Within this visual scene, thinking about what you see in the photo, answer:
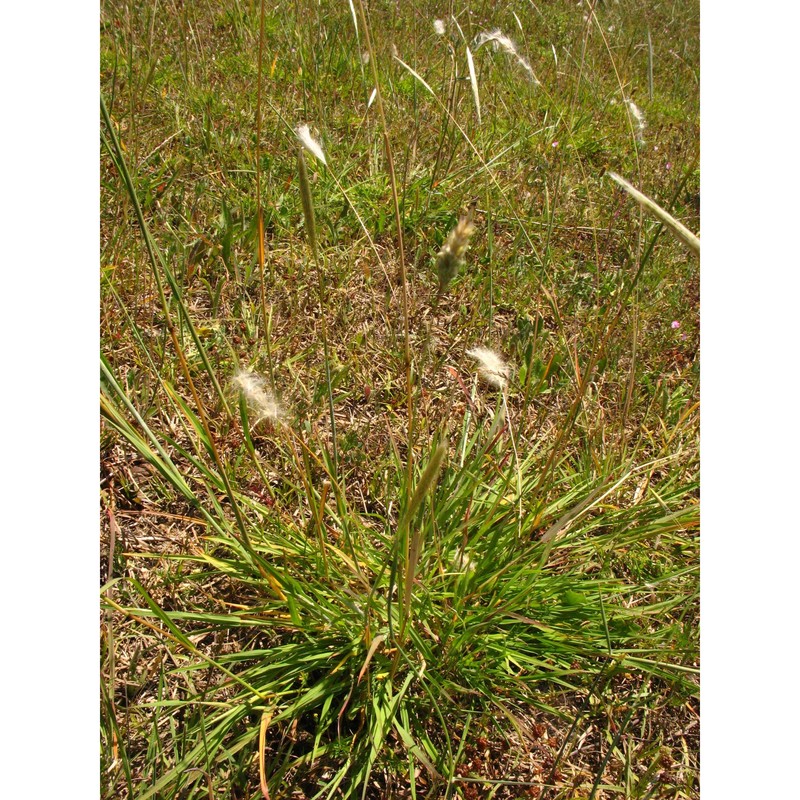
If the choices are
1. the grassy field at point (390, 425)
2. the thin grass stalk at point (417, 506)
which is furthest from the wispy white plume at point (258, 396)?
the thin grass stalk at point (417, 506)

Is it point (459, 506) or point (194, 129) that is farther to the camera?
point (194, 129)

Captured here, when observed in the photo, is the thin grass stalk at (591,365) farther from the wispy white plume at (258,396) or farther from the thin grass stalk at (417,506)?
the wispy white plume at (258,396)

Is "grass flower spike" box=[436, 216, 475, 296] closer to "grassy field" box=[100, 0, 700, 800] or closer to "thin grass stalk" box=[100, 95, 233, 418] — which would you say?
"grassy field" box=[100, 0, 700, 800]

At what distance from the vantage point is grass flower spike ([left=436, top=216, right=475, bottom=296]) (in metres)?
0.54

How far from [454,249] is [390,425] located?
841 mm

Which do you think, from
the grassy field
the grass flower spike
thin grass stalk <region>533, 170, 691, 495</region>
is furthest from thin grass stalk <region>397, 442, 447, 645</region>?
thin grass stalk <region>533, 170, 691, 495</region>

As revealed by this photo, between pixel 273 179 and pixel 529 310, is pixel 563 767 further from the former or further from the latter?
pixel 273 179

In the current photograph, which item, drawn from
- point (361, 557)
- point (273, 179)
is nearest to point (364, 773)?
point (361, 557)

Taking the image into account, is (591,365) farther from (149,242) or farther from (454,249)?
(149,242)

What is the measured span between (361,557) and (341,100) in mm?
1644

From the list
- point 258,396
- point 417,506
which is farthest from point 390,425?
point 417,506

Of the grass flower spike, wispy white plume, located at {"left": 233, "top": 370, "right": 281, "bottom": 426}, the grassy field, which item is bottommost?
the grassy field

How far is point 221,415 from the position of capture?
1.30 m

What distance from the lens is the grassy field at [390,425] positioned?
89 centimetres
